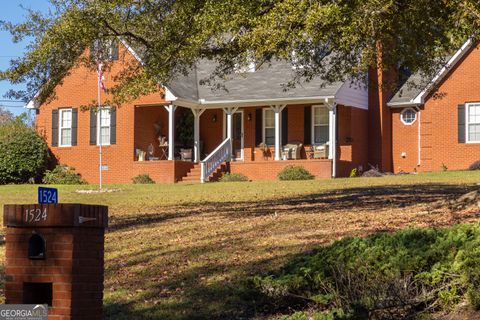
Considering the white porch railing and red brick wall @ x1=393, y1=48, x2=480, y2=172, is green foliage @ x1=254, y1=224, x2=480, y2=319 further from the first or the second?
red brick wall @ x1=393, y1=48, x2=480, y2=172

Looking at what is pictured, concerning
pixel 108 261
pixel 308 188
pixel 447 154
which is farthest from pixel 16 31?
pixel 447 154

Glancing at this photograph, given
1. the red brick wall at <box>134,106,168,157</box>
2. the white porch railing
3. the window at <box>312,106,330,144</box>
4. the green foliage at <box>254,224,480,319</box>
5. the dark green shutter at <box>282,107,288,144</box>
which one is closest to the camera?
the green foliage at <box>254,224,480,319</box>

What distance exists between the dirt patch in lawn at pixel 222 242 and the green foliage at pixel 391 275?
1.93ft

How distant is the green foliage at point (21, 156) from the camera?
3156 centimetres

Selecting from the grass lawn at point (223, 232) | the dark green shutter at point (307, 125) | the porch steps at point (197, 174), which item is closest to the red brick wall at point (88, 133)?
the porch steps at point (197, 174)

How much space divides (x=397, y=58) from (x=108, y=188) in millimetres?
12702

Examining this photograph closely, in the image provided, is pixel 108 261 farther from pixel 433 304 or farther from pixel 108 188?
pixel 108 188

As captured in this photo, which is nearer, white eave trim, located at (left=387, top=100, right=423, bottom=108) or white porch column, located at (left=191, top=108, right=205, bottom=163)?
white eave trim, located at (left=387, top=100, right=423, bottom=108)

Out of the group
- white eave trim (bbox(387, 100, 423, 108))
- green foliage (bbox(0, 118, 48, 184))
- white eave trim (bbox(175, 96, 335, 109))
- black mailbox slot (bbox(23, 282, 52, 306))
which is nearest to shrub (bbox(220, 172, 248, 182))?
white eave trim (bbox(175, 96, 335, 109))

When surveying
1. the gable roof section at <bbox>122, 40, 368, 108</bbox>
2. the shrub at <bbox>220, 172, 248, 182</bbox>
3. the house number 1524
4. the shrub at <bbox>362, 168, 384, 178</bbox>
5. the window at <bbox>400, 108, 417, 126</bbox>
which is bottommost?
the house number 1524

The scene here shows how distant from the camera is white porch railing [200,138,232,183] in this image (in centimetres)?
2997

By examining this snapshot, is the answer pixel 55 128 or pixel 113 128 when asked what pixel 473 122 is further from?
pixel 55 128

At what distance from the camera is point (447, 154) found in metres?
31.1

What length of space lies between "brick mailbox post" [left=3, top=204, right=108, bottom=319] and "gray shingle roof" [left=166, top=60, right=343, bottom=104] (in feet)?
78.4
